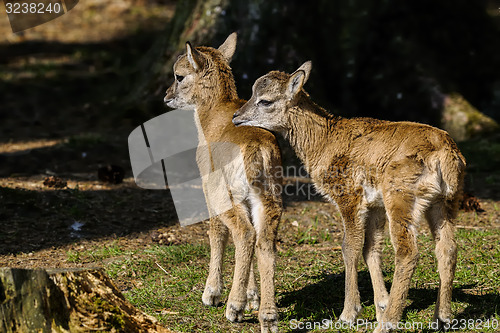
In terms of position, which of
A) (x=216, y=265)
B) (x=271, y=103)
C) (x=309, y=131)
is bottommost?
(x=216, y=265)

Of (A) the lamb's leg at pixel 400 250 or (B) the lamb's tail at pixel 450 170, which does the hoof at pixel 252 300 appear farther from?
(B) the lamb's tail at pixel 450 170

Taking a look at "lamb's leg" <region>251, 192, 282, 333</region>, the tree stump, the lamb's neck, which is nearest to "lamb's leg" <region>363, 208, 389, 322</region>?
the lamb's neck

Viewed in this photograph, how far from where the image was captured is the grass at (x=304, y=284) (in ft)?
20.1

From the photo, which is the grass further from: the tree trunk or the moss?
the tree trunk

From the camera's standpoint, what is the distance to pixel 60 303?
4922mm

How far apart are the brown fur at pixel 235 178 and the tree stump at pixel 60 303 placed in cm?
121

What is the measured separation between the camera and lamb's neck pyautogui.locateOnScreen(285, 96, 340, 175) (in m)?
6.61

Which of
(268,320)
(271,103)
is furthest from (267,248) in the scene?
(271,103)

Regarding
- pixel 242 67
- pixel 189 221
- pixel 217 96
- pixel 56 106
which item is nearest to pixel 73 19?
pixel 56 106

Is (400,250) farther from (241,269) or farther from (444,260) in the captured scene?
(241,269)

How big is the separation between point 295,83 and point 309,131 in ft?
1.65

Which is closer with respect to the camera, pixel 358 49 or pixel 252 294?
pixel 252 294

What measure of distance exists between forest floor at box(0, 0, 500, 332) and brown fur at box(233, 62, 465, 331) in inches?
21.0

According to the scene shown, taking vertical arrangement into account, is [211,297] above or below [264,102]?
below
